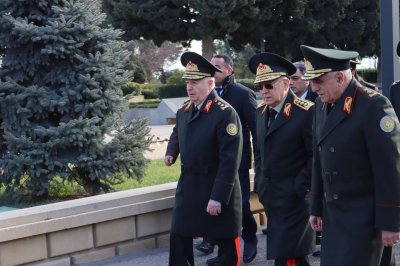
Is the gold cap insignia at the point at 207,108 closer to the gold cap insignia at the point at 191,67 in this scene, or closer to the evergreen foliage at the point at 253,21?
the gold cap insignia at the point at 191,67

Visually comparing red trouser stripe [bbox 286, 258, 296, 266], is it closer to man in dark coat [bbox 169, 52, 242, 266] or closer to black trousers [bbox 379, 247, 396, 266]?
man in dark coat [bbox 169, 52, 242, 266]

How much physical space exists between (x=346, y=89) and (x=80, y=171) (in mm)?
5045

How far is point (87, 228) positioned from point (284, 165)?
2.15 metres

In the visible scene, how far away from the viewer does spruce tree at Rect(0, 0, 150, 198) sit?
25.8 ft

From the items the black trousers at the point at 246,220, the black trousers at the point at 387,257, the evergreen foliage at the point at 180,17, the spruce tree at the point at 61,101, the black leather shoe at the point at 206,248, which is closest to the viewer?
the black trousers at the point at 387,257

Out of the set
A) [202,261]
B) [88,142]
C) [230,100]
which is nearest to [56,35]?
[88,142]

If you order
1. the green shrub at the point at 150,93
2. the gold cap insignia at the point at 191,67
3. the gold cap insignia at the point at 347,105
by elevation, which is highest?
the green shrub at the point at 150,93

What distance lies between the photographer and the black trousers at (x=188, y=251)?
17.1ft

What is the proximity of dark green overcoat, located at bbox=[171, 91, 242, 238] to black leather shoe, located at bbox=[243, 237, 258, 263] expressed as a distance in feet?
3.41

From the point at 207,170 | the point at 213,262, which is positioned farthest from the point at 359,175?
the point at 213,262

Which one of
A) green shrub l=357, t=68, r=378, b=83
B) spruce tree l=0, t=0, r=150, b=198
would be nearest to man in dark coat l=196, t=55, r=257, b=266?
spruce tree l=0, t=0, r=150, b=198

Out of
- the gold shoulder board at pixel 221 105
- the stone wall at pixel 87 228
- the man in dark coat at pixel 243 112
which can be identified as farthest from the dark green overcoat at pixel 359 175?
the stone wall at pixel 87 228

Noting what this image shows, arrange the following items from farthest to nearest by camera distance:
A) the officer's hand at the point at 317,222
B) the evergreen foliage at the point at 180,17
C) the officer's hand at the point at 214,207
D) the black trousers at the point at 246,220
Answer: the evergreen foliage at the point at 180,17 → the black trousers at the point at 246,220 → the officer's hand at the point at 214,207 → the officer's hand at the point at 317,222

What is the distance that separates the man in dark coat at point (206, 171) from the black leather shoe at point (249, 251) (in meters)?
0.96
